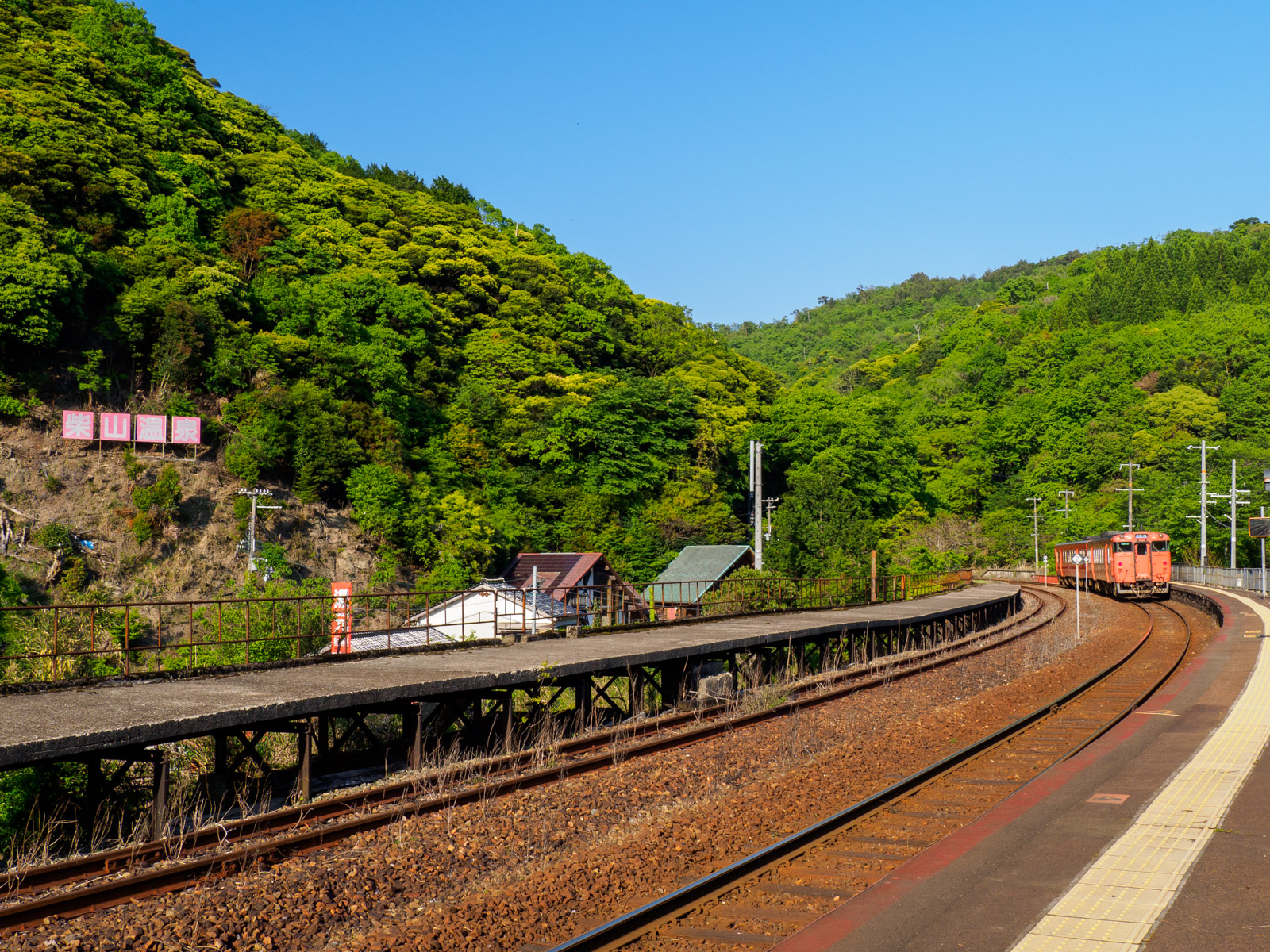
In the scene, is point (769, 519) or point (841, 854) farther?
point (769, 519)

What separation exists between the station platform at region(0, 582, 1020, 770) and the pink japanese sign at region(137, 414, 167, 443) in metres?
33.9

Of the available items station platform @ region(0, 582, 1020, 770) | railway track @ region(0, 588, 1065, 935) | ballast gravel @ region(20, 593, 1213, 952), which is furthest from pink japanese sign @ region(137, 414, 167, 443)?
ballast gravel @ region(20, 593, 1213, 952)

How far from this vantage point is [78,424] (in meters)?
44.9

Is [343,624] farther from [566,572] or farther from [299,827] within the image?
[566,572]

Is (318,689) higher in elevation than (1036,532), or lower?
lower

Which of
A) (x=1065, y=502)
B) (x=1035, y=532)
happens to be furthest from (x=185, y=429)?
(x=1065, y=502)

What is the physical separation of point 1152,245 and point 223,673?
141 meters

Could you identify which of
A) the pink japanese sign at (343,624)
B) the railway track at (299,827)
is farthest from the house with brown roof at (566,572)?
the railway track at (299,827)

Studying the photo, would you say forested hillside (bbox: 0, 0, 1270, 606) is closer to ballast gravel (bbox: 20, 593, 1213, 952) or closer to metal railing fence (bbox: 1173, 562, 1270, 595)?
metal railing fence (bbox: 1173, 562, 1270, 595)

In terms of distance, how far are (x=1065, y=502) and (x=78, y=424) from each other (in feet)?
230

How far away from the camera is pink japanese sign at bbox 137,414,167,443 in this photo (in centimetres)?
4634

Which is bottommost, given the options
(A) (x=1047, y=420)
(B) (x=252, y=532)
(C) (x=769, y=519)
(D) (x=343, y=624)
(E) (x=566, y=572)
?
(E) (x=566, y=572)

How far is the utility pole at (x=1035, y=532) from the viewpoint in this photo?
3044 inches

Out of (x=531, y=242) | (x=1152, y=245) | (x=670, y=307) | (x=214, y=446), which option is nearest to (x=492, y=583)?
(x=214, y=446)
